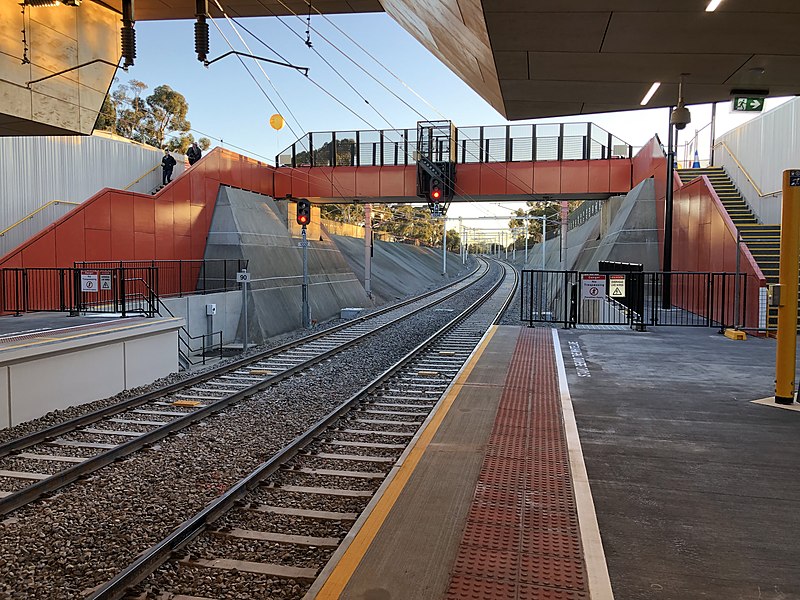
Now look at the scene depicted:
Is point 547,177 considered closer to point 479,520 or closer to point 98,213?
point 98,213

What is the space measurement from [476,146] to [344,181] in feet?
20.5

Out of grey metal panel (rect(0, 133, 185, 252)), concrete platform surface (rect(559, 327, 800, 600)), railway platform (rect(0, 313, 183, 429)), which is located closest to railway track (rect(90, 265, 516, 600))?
concrete platform surface (rect(559, 327, 800, 600))

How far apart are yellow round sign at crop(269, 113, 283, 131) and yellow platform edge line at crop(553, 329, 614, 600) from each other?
21.1m

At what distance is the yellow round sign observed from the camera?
25.7m

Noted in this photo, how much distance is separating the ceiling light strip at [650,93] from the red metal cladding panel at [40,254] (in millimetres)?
15093

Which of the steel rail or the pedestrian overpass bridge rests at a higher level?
the pedestrian overpass bridge

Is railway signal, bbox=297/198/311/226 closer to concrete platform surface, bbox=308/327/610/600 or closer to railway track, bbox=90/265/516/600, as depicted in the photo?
railway track, bbox=90/265/516/600

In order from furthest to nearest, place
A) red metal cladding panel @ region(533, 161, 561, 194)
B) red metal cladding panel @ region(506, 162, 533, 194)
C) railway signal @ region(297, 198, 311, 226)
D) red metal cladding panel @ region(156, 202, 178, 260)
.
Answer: red metal cladding panel @ region(506, 162, 533, 194)
red metal cladding panel @ region(533, 161, 561, 194)
railway signal @ region(297, 198, 311, 226)
red metal cladding panel @ region(156, 202, 178, 260)

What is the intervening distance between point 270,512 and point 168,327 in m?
8.63

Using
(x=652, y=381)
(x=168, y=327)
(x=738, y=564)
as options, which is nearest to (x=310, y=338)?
(x=168, y=327)

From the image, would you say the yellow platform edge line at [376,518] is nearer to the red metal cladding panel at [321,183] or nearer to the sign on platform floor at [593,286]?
the sign on platform floor at [593,286]

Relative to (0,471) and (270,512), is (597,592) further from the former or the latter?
(0,471)

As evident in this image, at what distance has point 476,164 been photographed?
92.0ft

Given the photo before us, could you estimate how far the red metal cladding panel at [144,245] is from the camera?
20.1 metres
